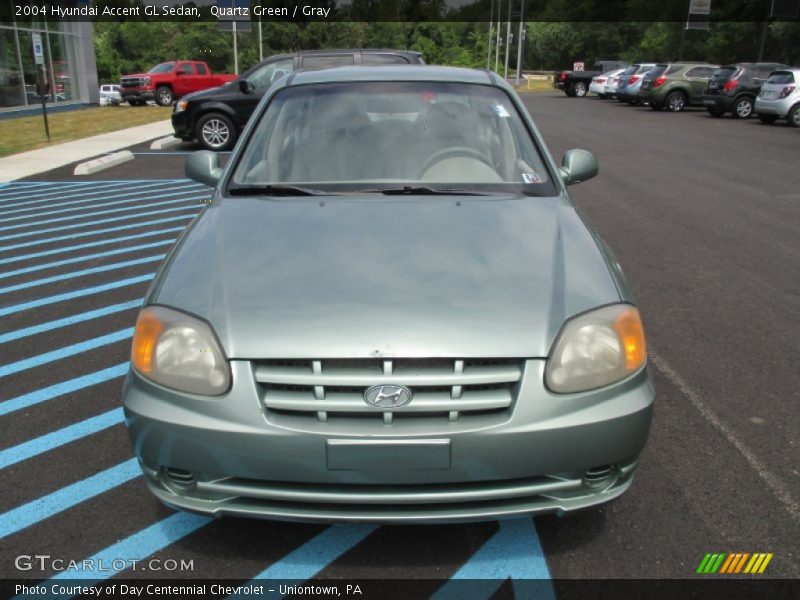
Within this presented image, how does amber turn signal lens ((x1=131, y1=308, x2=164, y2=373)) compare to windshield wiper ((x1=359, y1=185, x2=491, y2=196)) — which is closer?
amber turn signal lens ((x1=131, y1=308, x2=164, y2=373))

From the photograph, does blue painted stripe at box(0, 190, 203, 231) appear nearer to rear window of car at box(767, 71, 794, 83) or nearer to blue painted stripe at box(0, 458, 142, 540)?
blue painted stripe at box(0, 458, 142, 540)

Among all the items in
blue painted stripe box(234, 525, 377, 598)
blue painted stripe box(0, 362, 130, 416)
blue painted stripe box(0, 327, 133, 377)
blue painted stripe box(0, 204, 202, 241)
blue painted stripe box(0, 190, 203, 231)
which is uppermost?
blue painted stripe box(234, 525, 377, 598)

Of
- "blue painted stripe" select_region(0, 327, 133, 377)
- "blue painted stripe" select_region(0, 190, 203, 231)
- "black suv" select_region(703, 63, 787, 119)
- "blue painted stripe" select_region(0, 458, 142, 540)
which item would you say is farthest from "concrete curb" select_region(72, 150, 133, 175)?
"black suv" select_region(703, 63, 787, 119)

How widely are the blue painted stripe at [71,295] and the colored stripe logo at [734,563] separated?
480 centimetres

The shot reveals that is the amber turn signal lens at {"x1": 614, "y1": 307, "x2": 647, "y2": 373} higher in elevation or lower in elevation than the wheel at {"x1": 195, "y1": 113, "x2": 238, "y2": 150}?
higher

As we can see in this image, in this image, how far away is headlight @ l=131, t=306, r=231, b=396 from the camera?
230 centimetres

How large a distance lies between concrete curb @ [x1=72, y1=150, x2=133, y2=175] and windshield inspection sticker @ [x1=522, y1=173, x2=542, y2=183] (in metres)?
10.6

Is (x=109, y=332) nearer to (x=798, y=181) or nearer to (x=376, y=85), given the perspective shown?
(x=376, y=85)

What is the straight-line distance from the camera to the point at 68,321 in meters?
5.06

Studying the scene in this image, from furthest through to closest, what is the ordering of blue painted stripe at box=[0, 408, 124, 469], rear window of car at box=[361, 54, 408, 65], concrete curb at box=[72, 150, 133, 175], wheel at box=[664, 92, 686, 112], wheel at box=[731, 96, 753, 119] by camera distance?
1. wheel at box=[664, 92, 686, 112]
2. wheel at box=[731, 96, 753, 119]
3. concrete curb at box=[72, 150, 133, 175]
4. rear window of car at box=[361, 54, 408, 65]
5. blue painted stripe at box=[0, 408, 124, 469]

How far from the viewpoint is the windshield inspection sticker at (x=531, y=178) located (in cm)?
348

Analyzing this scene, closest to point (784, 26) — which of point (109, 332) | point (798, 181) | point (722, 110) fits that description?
point (722, 110)

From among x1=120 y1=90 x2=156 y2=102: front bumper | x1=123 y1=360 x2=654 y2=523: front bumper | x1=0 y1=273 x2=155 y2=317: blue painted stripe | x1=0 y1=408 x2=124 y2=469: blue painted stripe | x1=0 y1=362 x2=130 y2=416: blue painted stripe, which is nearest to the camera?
x1=123 y1=360 x2=654 y2=523: front bumper

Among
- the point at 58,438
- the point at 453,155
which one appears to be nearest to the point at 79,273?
the point at 58,438
